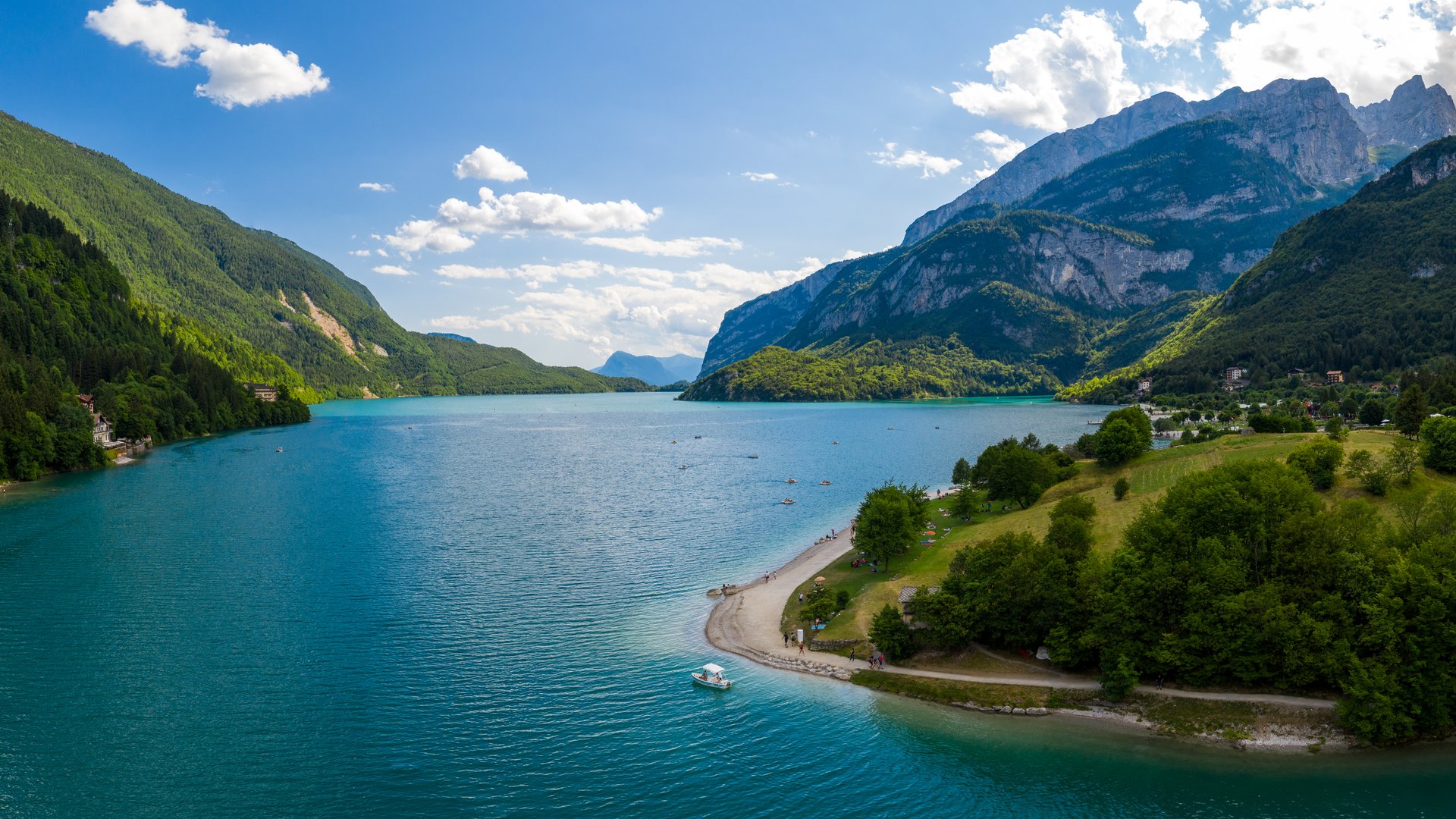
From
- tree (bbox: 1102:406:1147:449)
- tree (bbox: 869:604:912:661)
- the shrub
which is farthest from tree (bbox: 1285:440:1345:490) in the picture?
tree (bbox: 869:604:912:661)

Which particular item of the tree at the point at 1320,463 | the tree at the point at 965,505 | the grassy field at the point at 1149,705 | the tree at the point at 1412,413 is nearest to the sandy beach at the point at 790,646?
the grassy field at the point at 1149,705

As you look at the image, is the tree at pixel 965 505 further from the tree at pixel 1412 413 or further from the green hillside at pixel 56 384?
the green hillside at pixel 56 384

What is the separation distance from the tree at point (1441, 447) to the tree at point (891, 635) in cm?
4995

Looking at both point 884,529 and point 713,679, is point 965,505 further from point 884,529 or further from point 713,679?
point 713,679

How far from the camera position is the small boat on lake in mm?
50656

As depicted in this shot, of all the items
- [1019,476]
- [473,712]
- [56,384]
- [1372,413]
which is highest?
[56,384]

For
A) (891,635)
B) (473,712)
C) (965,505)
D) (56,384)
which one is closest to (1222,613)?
(891,635)

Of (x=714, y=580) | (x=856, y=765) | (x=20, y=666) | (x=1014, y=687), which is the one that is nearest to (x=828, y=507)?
(x=714, y=580)

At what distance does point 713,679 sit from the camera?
167 ft

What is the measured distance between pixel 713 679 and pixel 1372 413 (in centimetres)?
12657

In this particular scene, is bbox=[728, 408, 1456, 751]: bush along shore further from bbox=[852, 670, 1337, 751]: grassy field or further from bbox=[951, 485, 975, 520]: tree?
bbox=[951, 485, 975, 520]: tree

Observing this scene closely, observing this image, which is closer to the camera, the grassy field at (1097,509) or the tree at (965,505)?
the grassy field at (1097,509)

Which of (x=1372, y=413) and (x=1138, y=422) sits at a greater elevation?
(x=1372, y=413)

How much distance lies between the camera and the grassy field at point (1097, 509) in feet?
209
